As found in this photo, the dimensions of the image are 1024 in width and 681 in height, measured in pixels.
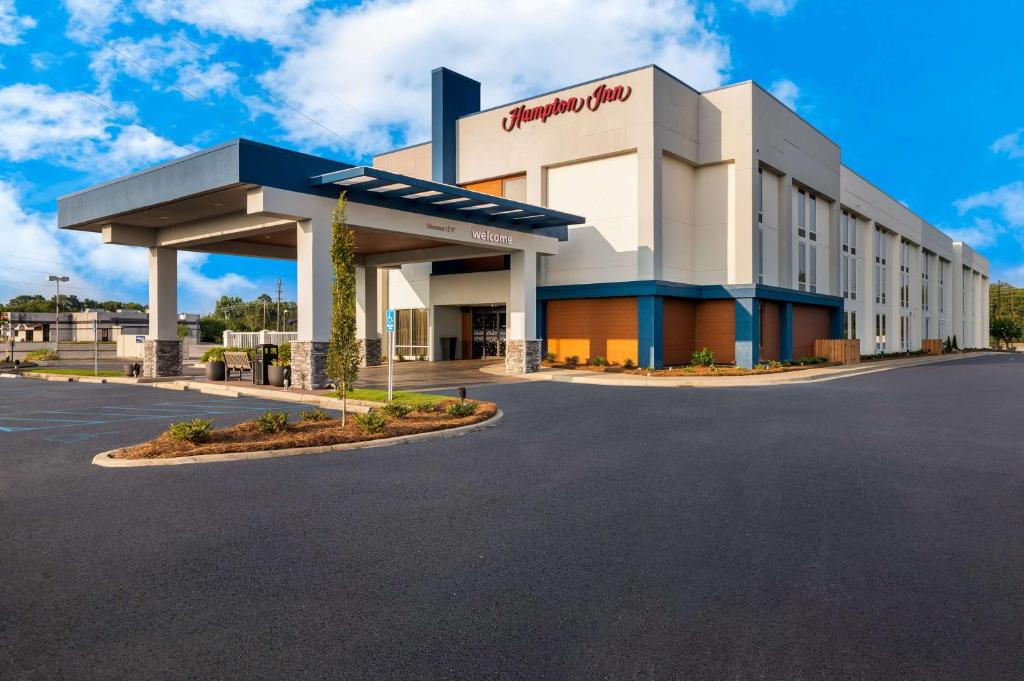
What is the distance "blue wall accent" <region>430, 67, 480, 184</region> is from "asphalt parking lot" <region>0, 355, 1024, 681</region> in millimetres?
26461

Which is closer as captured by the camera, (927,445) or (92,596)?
(92,596)

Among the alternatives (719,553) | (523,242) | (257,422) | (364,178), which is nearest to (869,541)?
(719,553)

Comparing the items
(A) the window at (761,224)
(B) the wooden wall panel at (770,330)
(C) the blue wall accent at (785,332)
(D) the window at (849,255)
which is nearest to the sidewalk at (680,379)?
(B) the wooden wall panel at (770,330)

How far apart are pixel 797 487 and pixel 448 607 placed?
5.01 meters

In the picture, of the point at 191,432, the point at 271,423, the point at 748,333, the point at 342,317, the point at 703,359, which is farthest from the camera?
the point at 748,333

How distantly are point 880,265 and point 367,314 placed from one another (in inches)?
1512

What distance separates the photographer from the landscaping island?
9.51 meters

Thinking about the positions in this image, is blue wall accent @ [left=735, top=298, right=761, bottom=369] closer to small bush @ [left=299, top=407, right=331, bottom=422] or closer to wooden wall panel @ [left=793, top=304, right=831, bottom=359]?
wooden wall panel @ [left=793, top=304, right=831, bottom=359]

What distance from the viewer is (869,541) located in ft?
18.6

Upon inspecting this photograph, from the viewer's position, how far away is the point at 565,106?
3003 cm

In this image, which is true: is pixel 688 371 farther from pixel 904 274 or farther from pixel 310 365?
pixel 904 274

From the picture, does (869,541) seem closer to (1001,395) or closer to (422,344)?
(1001,395)

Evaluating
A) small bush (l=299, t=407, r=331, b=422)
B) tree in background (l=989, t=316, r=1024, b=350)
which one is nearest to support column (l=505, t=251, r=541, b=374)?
small bush (l=299, t=407, r=331, b=422)

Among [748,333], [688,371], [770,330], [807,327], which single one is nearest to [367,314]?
[688,371]
